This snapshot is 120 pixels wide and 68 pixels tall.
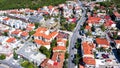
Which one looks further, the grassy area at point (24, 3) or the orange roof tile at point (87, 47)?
the grassy area at point (24, 3)

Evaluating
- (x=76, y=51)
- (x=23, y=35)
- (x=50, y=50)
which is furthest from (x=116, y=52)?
(x=23, y=35)

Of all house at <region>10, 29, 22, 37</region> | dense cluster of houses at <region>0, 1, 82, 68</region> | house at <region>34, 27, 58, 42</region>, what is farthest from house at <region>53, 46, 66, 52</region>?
house at <region>10, 29, 22, 37</region>

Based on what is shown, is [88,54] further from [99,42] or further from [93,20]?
[93,20]

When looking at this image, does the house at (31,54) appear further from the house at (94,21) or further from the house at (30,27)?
the house at (94,21)

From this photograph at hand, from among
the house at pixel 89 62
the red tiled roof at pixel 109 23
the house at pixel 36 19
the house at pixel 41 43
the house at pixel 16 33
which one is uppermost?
the house at pixel 36 19

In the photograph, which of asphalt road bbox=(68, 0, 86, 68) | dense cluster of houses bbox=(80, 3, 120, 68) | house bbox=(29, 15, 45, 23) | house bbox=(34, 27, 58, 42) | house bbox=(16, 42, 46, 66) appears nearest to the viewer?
dense cluster of houses bbox=(80, 3, 120, 68)

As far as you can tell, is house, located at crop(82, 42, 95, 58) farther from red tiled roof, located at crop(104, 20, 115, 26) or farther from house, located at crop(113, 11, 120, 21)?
house, located at crop(113, 11, 120, 21)

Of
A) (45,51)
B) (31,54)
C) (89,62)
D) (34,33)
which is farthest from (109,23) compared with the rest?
(31,54)

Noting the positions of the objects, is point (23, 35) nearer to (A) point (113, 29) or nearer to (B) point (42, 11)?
(B) point (42, 11)

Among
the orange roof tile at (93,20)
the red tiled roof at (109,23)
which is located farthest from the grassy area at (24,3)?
the red tiled roof at (109,23)
